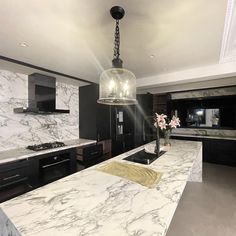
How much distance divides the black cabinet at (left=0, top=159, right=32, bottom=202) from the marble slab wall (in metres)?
4.75

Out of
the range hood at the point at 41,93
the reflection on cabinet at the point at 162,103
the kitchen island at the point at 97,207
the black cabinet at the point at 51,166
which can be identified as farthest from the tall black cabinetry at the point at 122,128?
the kitchen island at the point at 97,207

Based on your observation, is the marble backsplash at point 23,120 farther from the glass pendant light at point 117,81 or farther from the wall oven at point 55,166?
the glass pendant light at point 117,81

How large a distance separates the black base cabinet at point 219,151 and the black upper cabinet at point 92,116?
286cm

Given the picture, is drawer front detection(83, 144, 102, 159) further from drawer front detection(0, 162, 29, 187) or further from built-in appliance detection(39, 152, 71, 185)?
drawer front detection(0, 162, 29, 187)

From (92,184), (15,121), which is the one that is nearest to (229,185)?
(92,184)

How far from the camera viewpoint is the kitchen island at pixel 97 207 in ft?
2.50

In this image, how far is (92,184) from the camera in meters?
1.28

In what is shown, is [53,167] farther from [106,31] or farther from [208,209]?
[208,209]

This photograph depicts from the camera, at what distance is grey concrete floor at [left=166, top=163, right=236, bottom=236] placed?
1.87 m

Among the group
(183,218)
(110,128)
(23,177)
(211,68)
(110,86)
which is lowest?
(183,218)

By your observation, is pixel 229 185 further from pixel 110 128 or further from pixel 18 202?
pixel 18 202

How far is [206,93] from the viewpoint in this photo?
4781mm

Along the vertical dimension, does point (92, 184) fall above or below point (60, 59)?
below

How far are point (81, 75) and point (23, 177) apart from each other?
212cm
